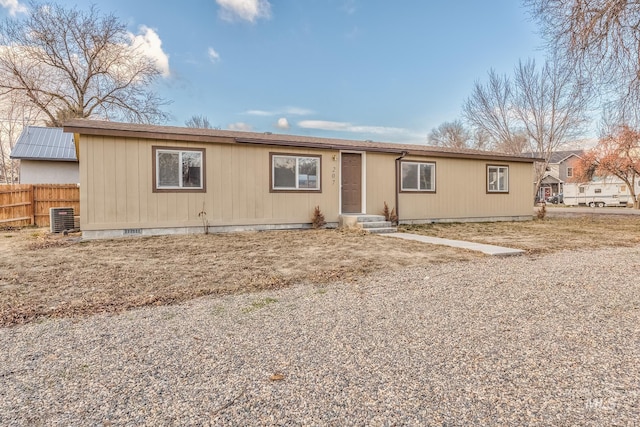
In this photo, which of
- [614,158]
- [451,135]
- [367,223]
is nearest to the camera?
[367,223]

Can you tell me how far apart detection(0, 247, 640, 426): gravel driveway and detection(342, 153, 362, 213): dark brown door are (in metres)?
7.16

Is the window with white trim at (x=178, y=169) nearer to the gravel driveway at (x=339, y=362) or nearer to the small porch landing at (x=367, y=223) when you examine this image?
the small porch landing at (x=367, y=223)

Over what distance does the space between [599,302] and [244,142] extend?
25.8ft

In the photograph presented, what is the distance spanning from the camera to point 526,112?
71.7ft

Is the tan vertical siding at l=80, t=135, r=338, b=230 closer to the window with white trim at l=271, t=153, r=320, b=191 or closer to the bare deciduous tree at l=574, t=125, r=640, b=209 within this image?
the window with white trim at l=271, t=153, r=320, b=191

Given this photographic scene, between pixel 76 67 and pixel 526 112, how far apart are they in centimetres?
2661

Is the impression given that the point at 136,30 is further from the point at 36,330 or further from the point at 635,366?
the point at 635,366

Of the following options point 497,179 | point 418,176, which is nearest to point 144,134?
point 418,176

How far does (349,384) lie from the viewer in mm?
1897

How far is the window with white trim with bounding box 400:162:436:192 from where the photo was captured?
11359 millimetres

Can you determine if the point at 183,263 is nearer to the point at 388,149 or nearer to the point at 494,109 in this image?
the point at 388,149

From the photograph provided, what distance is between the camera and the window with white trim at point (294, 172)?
32.1 feet

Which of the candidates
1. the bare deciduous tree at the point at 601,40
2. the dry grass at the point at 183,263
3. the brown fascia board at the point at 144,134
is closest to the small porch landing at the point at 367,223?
the dry grass at the point at 183,263

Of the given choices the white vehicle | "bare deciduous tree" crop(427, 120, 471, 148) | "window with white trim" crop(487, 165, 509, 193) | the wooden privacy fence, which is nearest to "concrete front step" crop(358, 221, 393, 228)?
"window with white trim" crop(487, 165, 509, 193)
